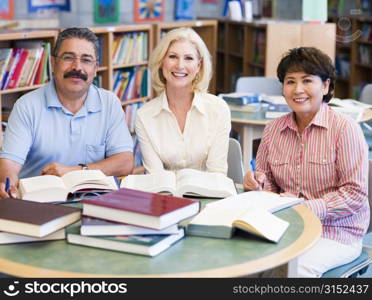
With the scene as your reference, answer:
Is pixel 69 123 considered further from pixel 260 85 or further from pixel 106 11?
pixel 106 11

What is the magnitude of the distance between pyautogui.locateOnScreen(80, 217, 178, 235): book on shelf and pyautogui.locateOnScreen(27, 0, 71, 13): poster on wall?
17.2 feet

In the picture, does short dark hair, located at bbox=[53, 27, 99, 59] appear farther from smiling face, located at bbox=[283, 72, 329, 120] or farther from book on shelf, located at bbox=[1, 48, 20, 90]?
book on shelf, located at bbox=[1, 48, 20, 90]

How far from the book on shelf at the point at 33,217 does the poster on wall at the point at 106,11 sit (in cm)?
555

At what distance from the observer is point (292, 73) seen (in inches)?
105

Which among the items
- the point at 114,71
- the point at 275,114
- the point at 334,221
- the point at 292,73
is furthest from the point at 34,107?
the point at 114,71

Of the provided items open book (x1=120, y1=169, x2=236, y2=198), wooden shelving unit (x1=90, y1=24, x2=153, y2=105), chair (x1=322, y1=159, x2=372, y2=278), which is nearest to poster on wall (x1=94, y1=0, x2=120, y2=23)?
wooden shelving unit (x1=90, y1=24, x2=153, y2=105)

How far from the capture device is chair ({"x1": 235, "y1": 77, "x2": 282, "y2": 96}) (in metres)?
5.53

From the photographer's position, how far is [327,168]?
256 centimetres

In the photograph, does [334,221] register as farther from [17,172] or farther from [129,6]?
[129,6]

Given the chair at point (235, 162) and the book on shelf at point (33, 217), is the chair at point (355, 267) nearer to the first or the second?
the chair at point (235, 162)

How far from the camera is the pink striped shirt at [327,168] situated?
248cm

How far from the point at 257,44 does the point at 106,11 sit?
169 cm

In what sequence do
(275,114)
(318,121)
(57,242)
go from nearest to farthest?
(57,242) → (318,121) → (275,114)

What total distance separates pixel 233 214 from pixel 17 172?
1136mm
